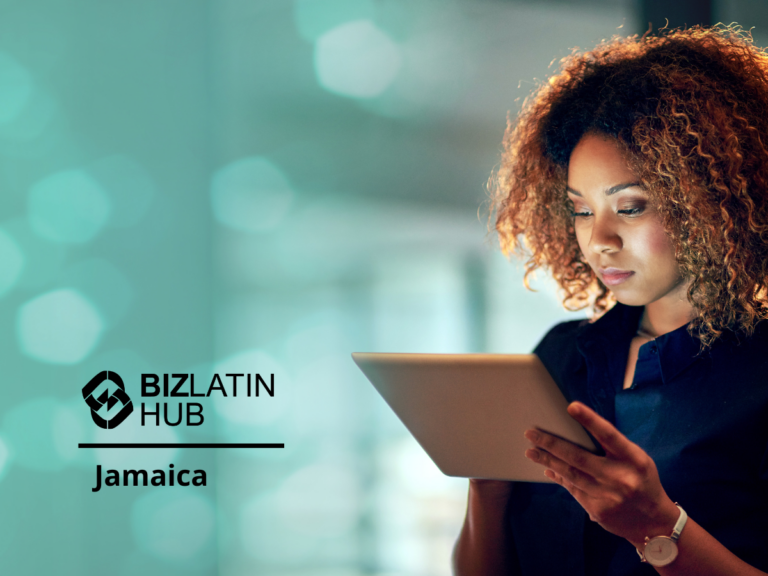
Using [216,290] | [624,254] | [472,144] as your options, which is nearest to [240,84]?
[216,290]

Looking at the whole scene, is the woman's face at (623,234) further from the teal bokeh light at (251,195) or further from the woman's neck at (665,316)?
the teal bokeh light at (251,195)

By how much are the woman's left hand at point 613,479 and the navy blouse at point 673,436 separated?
0.20 metres

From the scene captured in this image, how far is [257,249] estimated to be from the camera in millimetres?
1891

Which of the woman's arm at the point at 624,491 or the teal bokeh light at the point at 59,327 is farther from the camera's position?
the teal bokeh light at the point at 59,327

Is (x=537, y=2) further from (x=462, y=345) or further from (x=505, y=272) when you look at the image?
(x=462, y=345)

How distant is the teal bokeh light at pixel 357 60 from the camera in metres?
1.95

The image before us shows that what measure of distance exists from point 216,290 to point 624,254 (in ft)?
4.03

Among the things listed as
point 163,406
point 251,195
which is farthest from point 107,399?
point 251,195

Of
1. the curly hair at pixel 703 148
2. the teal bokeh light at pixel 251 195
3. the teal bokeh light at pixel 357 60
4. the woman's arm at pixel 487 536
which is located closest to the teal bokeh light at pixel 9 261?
the teal bokeh light at pixel 251 195

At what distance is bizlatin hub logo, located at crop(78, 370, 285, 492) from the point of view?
1.61 metres

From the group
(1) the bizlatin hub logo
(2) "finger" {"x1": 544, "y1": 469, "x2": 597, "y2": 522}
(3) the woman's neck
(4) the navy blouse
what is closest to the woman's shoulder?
(4) the navy blouse

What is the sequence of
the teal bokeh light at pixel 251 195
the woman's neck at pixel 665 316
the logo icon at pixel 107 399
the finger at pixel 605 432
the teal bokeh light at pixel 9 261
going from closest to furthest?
the finger at pixel 605 432, the woman's neck at pixel 665 316, the teal bokeh light at pixel 9 261, the logo icon at pixel 107 399, the teal bokeh light at pixel 251 195

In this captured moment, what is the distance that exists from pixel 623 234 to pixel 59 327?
129 centimetres

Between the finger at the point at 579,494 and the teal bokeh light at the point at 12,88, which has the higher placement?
the teal bokeh light at the point at 12,88
